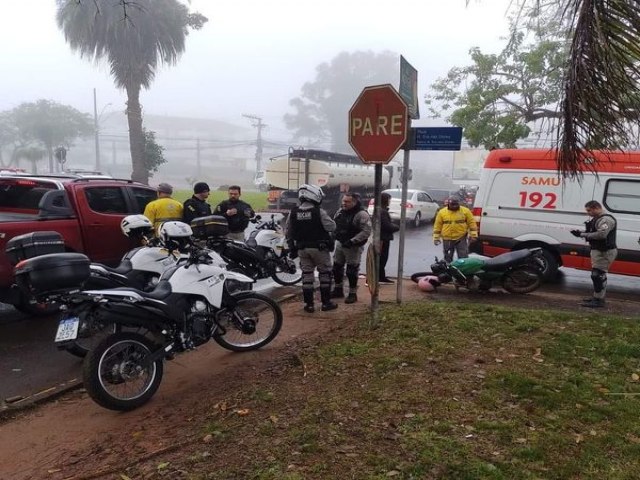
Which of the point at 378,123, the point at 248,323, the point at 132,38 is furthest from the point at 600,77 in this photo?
the point at 132,38

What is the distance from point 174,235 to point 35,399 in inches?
71.4

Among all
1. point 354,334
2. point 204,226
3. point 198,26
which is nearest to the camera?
point 354,334

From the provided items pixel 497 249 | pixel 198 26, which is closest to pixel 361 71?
pixel 198 26

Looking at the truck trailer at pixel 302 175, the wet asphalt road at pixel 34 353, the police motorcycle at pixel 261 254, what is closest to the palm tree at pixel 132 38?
the truck trailer at pixel 302 175

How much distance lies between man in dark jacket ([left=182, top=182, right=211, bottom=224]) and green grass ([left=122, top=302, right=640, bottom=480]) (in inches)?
149

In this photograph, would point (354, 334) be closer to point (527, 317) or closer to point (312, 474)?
point (527, 317)

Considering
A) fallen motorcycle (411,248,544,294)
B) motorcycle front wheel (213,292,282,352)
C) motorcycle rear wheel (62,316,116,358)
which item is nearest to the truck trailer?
fallen motorcycle (411,248,544,294)

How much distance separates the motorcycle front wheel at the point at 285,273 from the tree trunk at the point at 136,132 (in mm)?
18377

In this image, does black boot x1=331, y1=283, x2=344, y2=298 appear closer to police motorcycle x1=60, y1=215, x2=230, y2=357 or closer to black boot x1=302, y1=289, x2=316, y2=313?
black boot x1=302, y1=289, x2=316, y2=313

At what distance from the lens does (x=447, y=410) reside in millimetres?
3521

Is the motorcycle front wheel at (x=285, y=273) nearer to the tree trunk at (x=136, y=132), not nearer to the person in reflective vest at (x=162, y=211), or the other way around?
the person in reflective vest at (x=162, y=211)

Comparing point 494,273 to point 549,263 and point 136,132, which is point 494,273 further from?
point 136,132

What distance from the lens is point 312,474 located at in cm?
283

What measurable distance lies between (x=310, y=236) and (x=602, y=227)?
12.9 feet
